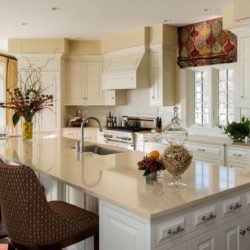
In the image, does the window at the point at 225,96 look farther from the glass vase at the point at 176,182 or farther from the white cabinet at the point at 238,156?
the glass vase at the point at 176,182

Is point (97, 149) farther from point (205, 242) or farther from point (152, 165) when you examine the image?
point (205, 242)

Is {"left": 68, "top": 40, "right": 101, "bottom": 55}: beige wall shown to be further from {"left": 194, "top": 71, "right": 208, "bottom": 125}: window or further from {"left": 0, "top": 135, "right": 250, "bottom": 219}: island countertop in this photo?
{"left": 0, "top": 135, "right": 250, "bottom": 219}: island countertop

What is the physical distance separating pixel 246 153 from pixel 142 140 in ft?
6.30

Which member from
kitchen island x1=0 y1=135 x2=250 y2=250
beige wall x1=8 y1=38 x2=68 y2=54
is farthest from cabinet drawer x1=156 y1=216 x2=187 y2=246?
beige wall x1=8 y1=38 x2=68 y2=54

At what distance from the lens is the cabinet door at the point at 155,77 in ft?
18.2

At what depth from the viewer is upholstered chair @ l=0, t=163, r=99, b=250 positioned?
1841mm

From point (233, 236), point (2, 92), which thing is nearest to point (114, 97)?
point (2, 92)

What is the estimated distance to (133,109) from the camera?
6.52 metres

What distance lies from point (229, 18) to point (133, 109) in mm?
2714

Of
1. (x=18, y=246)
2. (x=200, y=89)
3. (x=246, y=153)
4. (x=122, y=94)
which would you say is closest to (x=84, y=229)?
(x=18, y=246)

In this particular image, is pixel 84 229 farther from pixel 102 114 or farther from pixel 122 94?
pixel 102 114

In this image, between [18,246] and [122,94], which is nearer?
[18,246]

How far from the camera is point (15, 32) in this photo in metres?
6.06

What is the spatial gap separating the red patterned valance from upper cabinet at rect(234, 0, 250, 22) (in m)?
0.91
